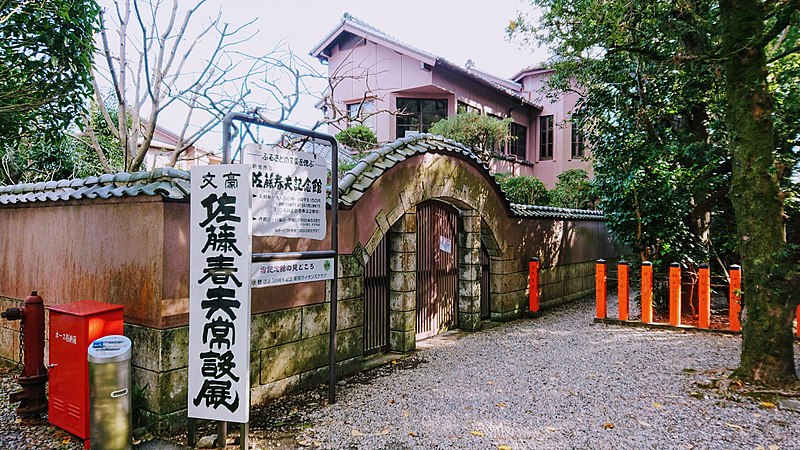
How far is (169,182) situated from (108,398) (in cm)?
200

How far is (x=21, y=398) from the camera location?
5.03 m

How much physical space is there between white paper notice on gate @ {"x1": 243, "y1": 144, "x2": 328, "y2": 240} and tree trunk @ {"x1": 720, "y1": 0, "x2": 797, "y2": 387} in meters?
5.14

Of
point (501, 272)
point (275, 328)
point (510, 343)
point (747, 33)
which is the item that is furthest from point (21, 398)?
point (747, 33)

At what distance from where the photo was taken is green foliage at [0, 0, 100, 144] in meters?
6.04

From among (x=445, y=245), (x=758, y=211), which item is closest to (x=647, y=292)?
(x=758, y=211)

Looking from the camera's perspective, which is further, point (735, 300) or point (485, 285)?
point (485, 285)

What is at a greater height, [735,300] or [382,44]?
[382,44]

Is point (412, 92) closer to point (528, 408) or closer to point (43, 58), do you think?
point (43, 58)

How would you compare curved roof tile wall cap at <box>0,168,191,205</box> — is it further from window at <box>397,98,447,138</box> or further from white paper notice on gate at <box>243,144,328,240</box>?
window at <box>397,98,447,138</box>

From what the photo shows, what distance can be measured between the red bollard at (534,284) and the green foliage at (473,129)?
6996 millimetres

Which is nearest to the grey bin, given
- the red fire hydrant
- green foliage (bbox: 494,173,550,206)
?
the red fire hydrant

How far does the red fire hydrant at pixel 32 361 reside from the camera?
5.03 metres

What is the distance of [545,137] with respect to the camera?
78.8ft

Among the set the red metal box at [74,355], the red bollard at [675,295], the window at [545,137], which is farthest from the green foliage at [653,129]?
the window at [545,137]
